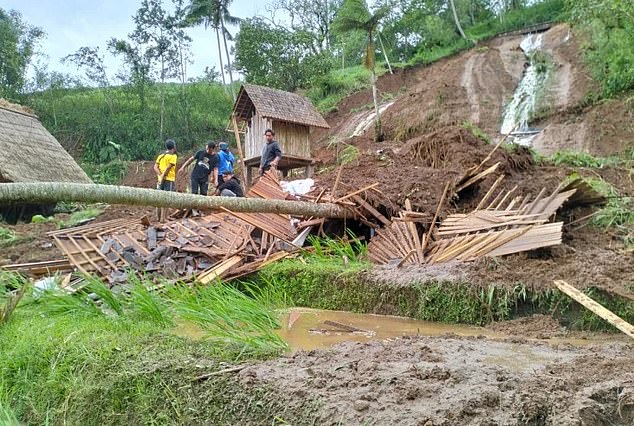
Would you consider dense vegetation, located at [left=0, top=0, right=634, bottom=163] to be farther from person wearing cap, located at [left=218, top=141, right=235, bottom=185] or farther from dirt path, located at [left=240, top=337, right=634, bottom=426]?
dirt path, located at [left=240, top=337, right=634, bottom=426]

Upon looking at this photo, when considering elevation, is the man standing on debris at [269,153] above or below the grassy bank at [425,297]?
above

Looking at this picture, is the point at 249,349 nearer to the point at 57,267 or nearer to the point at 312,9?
the point at 57,267

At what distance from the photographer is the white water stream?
67.3 feet

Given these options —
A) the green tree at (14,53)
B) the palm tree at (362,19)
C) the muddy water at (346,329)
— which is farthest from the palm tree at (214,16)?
the muddy water at (346,329)

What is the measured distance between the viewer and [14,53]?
1220 inches

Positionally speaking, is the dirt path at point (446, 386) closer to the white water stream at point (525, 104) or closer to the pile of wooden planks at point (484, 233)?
the pile of wooden planks at point (484, 233)

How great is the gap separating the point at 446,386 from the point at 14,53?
33616mm

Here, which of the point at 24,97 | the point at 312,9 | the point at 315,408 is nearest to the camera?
the point at 315,408

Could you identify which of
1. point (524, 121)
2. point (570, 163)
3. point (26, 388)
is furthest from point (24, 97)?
point (26, 388)

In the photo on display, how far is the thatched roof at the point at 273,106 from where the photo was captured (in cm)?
1684

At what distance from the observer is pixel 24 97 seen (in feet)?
104

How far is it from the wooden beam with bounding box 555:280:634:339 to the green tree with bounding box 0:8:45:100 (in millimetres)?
31323

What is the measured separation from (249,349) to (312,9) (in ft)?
137

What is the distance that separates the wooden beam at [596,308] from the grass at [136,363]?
2934 mm
